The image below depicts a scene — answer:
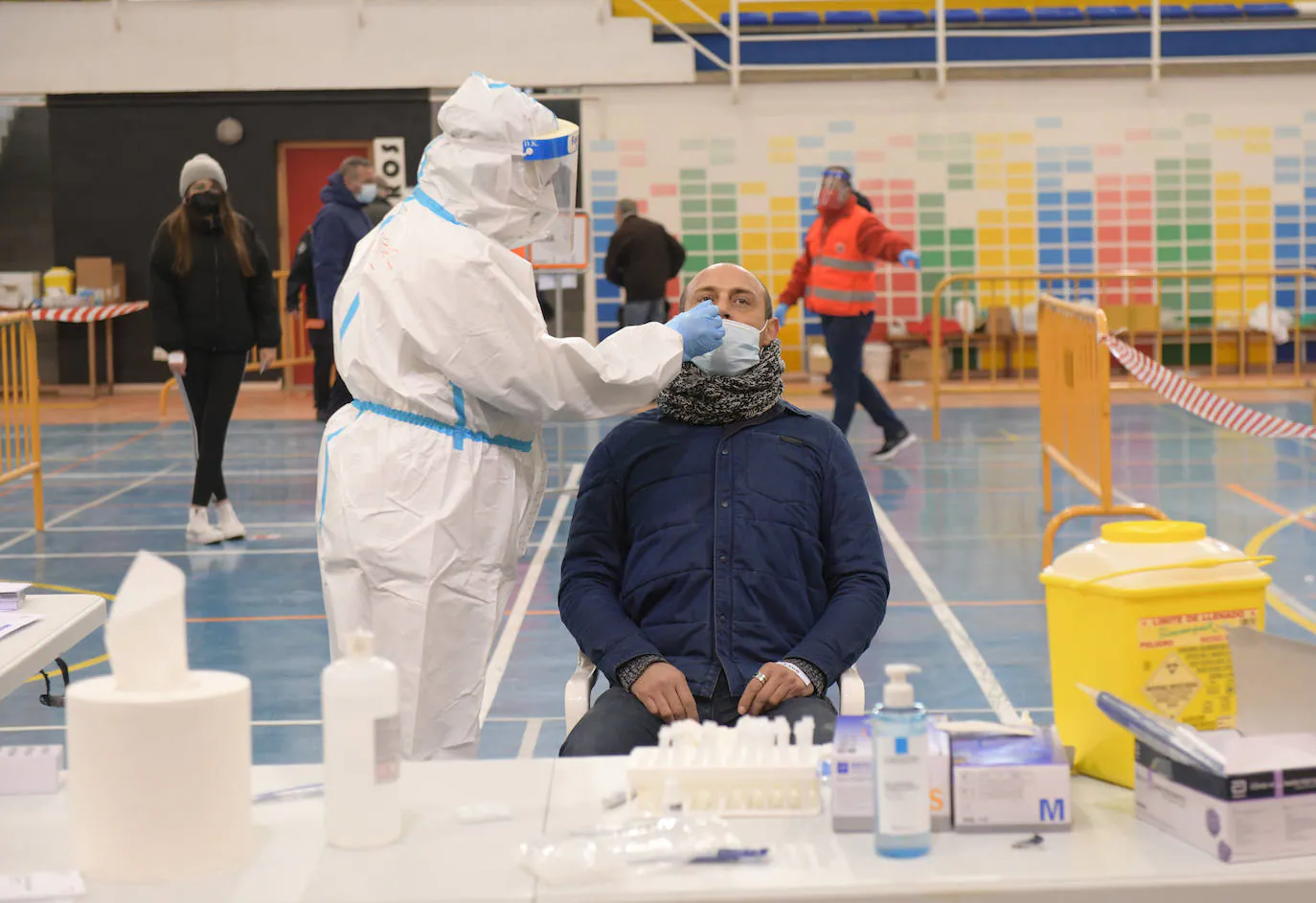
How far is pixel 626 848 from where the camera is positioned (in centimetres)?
184

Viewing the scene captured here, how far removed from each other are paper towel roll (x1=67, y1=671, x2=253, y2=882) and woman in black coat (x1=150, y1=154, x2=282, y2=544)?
5.49 metres

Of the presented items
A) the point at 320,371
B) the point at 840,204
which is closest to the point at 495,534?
the point at 840,204

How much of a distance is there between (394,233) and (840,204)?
7.38 m

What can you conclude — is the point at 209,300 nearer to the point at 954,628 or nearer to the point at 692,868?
the point at 954,628

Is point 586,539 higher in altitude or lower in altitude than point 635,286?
lower

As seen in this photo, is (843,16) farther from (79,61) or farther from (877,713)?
(877,713)

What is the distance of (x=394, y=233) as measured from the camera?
3.14 m

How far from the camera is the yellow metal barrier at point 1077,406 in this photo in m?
6.57

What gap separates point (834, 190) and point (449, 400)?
739cm

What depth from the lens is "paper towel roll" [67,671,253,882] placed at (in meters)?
1.69

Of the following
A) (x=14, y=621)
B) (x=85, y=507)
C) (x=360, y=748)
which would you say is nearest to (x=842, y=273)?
(x=85, y=507)

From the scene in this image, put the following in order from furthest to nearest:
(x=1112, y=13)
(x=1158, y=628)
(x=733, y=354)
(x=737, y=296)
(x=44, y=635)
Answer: (x=1112, y=13) → (x=737, y=296) → (x=733, y=354) → (x=44, y=635) → (x=1158, y=628)

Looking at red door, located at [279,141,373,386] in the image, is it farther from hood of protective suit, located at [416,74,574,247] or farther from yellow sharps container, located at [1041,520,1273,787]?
yellow sharps container, located at [1041,520,1273,787]

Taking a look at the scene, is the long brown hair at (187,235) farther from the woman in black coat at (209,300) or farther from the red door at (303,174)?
the red door at (303,174)
